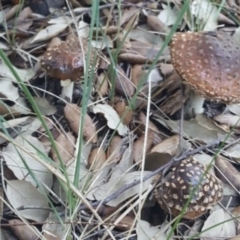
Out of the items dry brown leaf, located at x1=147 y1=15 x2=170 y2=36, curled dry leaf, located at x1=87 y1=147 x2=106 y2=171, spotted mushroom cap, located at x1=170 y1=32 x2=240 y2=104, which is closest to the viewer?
curled dry leaf, located at x1=87 y1=147 x2=106 y2=171

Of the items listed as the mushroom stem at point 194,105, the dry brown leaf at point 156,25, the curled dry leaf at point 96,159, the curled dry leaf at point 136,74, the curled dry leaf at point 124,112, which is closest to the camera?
the curled dry leaf at point 96,159

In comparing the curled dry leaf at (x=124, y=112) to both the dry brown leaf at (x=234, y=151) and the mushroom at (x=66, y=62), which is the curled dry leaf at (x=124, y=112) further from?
the dry brown leaf at (x=234, y=151)

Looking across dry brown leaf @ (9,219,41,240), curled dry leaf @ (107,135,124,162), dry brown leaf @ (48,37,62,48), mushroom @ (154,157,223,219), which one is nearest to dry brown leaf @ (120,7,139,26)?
dry brown leaf @ (48,37,62,48)

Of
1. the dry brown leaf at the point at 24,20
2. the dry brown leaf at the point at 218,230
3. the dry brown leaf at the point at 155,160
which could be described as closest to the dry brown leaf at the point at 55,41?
the dry brown leaf at the point at 24,20

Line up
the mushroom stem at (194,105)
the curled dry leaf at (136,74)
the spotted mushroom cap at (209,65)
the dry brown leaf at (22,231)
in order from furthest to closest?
the curled dry leaf at (136,74)
the mushroom stem at (194,105)
the spotted mushroom cap at (209,65)
the dry brown leaf at (22,231)

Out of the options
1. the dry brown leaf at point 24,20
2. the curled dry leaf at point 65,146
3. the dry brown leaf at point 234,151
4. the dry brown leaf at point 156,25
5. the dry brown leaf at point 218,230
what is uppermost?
the dry brown leaf at point 24,20

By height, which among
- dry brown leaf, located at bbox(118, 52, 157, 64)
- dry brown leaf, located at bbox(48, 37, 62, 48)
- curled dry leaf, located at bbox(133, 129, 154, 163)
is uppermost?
dry brown leaf, located at bbox(48, 37, 62, 48)

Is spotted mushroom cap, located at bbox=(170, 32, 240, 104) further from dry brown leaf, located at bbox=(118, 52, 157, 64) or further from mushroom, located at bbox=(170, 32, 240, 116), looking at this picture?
dry brown leaf, located at bbox=(118, 52, 157, 64)
